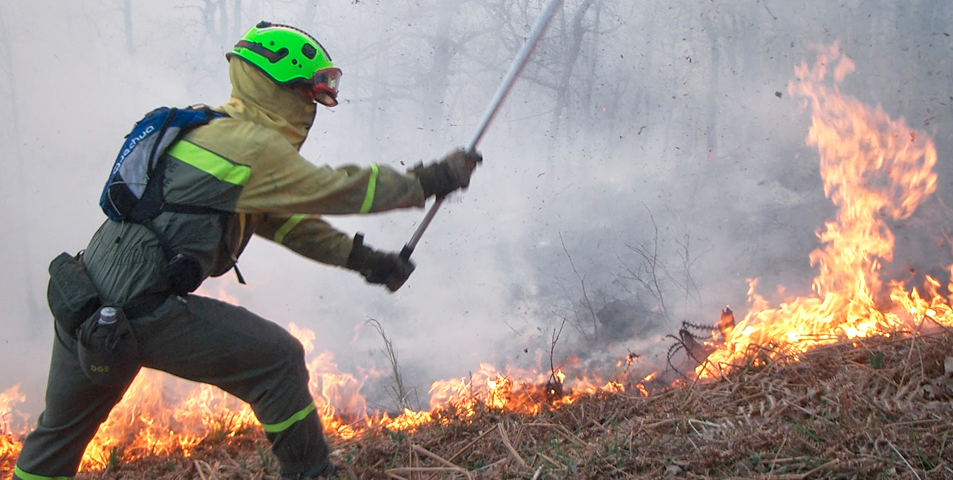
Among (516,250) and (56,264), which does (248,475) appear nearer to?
(56,264)

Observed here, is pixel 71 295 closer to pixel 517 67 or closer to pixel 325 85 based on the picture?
pixel 325 85

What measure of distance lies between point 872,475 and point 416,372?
110 inches

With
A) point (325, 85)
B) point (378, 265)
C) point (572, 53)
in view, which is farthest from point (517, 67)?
point (572, 53)

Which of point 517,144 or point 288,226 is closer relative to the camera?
point 288,226

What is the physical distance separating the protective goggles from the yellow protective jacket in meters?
0.17

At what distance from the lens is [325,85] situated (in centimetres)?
287

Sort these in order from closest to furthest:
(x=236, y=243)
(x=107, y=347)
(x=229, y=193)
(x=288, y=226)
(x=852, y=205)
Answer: (x=107, y=347) → (x=229, y=193) → (x=236, y=243) → (x=288, y=226) → (x=852, y=205)

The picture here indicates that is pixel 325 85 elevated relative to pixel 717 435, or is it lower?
elevated

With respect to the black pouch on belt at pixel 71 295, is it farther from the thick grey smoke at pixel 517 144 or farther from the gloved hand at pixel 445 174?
the thick grey smoke at pixel 517 144

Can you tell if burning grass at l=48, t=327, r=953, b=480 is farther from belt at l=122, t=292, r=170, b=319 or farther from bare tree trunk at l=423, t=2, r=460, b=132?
bare tree trunk at l=423, t=2, r=460, b=132

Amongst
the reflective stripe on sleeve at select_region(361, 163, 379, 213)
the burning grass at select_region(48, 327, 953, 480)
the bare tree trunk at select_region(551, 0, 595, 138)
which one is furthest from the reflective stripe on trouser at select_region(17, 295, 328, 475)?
the bare tree trunk at select_region(551, 0, 595, 138)

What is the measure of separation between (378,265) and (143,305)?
0.96 meters

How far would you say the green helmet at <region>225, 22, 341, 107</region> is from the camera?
276 cm

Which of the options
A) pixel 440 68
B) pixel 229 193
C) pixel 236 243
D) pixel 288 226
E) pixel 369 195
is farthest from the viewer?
pixel 440 68
